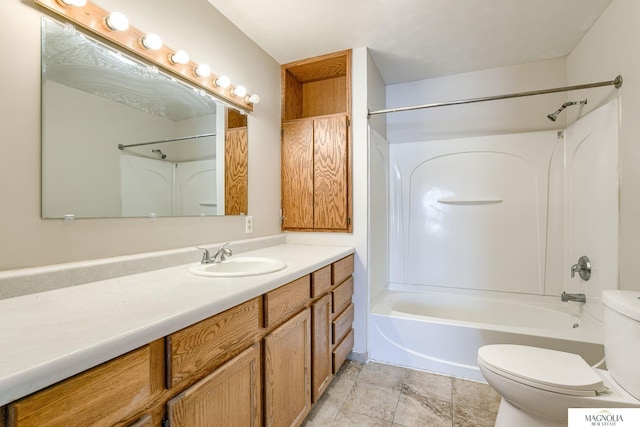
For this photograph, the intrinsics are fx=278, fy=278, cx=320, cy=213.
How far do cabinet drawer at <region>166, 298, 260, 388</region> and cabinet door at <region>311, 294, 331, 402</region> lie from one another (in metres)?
0.52

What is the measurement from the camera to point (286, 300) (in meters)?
1.22

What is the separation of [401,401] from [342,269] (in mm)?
836

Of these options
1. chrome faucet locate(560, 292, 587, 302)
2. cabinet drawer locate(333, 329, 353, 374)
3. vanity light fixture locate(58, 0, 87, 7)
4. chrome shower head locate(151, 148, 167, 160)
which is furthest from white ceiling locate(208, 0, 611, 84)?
cabinet drawer locate(333, 329, 353, 374)

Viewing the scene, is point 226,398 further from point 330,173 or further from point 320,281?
point 330,173

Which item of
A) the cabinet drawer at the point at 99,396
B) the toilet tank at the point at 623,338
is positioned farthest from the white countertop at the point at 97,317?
the toilet tank at the point at 623,338

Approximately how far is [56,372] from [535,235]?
2961 mm

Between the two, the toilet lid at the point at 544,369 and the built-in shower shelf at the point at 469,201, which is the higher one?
the built-in shower shelf at the point at 469,201

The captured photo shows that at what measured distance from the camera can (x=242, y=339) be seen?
0.98m

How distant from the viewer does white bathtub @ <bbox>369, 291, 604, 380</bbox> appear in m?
1.68

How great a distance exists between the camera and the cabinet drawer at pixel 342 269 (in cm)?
175

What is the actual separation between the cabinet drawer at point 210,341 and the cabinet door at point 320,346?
52 cm

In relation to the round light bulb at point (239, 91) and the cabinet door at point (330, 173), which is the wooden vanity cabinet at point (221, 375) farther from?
the round light bulb at point (239, 91)

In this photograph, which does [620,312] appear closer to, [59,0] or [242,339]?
[242,339]

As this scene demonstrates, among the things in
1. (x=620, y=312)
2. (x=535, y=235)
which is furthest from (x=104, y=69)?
(x=535, y=235)
